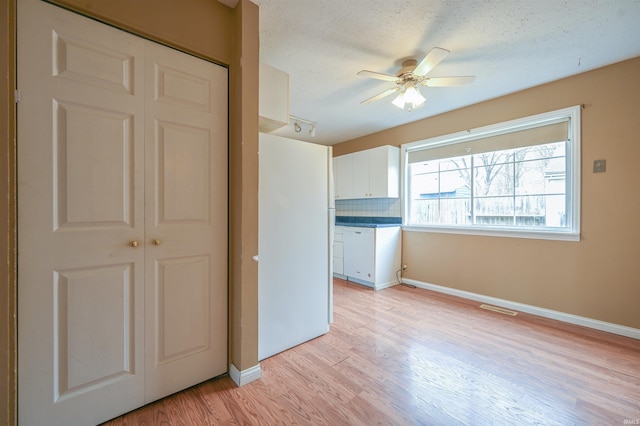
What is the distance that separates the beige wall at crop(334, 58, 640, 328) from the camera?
2291 mm

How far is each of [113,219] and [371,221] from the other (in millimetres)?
3733

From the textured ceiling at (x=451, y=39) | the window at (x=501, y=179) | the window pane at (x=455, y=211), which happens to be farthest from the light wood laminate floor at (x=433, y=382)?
the textured ceiling at (x=451, y=39)

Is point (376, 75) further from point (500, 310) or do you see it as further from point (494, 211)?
point (500, 310)

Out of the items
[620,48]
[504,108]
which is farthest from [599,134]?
[504,108]

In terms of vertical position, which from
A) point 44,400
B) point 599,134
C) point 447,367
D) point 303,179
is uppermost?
point 599,134

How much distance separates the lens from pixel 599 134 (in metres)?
2.44

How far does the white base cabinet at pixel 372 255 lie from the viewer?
370cm

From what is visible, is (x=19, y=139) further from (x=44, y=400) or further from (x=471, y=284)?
(x=471, y=284)

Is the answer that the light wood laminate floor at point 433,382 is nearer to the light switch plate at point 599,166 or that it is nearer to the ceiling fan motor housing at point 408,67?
the light switch plate at point 599,166

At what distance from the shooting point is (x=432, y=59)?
6.27 ft

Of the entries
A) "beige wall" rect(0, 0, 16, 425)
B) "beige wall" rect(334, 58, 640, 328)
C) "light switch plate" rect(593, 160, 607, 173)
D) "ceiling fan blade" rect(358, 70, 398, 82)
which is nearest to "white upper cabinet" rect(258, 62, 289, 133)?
"ceiling fan blade" rect(358, 70, 398, 82)

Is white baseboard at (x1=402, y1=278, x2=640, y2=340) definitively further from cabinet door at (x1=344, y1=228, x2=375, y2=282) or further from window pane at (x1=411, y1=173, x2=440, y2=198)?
window pane at (x1=411, y1=173, x2=440, y2=198)

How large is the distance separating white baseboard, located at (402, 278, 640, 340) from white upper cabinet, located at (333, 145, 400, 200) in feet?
5.05

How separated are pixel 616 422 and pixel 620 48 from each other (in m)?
2.70
